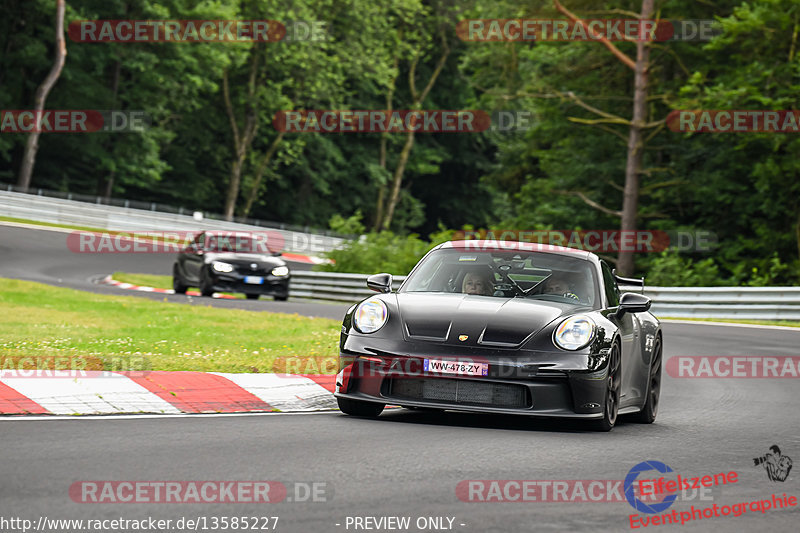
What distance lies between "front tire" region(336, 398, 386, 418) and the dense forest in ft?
69.1

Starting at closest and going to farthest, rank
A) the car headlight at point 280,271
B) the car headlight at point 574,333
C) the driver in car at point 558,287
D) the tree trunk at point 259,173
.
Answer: the car headlight at point 574,333, the driver in car at point 558,287, the car headlight at point 280,271, the tree trunk at point 259,173

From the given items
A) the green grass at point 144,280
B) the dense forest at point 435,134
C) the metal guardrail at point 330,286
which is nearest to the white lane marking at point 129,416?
the metal guardrail at point 330,286

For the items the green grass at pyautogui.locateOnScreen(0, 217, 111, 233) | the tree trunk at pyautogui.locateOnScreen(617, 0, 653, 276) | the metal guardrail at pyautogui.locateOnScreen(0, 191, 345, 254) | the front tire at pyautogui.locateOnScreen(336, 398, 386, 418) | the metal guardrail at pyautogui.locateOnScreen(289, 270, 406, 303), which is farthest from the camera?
the metal guardrail at pyautogui.locateOnScreen(0, 191, 345, 254)

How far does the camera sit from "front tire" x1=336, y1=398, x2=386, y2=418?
29.9 feet

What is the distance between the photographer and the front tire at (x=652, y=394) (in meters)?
9.93

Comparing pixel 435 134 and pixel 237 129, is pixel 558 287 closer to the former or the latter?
pixel 237 129

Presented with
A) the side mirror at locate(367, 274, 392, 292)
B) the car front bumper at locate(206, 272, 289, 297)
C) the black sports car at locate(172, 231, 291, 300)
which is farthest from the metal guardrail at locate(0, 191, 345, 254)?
the side mirror at locate(367, 274, 392, 292)

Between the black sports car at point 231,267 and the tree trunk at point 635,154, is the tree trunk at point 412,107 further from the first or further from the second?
the black sports car at point 231,267

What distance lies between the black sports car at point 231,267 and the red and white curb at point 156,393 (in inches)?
619

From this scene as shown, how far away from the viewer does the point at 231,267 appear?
85.4 feet

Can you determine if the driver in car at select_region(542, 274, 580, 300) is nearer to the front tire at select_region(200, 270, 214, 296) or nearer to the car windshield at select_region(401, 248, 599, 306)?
the car windshield at select_region(401, 248, 599, 306)

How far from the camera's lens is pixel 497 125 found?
141 feet

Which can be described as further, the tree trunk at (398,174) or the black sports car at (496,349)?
the tree trunk at (398,174)

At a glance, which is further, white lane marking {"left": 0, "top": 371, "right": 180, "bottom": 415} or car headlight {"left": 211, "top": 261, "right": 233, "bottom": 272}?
car headlight {"left": 211, "top": 261, "right": 233, "bottom": 272}
